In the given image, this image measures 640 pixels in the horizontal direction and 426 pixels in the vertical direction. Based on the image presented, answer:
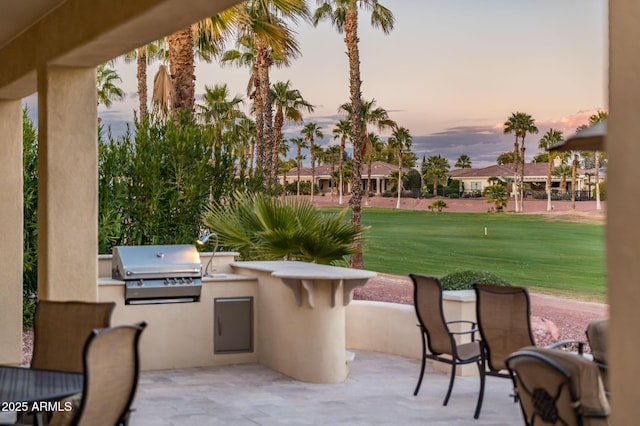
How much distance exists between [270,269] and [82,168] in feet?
7.61

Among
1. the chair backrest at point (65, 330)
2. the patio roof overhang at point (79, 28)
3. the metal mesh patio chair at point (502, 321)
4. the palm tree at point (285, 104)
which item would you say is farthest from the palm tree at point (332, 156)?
the chair backrest at point (65, 330)

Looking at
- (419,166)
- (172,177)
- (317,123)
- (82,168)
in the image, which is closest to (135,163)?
(172,177)

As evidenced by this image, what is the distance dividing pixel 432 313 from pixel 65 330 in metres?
3.25

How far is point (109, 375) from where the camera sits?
3.64 m

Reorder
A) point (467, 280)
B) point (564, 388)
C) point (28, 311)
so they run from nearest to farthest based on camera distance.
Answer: point (564, 388) → point (467, 280) → point (28, 311)

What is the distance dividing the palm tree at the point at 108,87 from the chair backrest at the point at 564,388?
32250mm

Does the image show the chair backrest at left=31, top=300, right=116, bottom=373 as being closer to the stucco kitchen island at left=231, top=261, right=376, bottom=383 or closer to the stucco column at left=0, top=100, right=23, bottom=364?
the stucco kitchen island at left=231, top=261, right=376, bottom=383

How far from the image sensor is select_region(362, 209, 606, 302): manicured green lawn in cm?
4009

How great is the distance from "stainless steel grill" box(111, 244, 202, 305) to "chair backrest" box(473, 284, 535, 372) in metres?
3.19

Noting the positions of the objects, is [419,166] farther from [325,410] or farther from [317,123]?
[325,410]

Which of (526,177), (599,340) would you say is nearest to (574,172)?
(526,177)

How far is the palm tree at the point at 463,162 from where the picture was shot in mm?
43469

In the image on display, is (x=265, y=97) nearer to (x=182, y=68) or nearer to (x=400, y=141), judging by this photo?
(x=182, y=68)

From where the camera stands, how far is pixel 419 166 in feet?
149
